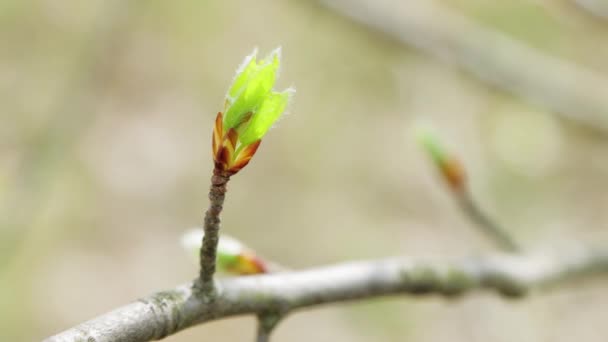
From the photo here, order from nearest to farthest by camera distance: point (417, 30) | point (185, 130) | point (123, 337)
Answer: point (123, 337)
point (417, 30)
point (185, 130)

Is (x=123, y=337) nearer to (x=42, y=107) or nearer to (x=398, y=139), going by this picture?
(x=42, y=107)

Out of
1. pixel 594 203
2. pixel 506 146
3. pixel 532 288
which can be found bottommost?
pixel 532 288

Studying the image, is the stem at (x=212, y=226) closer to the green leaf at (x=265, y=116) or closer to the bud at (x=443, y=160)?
the green leaf at (x=265, y=116)

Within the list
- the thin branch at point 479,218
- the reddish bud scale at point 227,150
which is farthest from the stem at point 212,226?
the thin branch at point 479,218

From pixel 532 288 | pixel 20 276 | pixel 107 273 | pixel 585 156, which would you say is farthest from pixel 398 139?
pixel 532 288

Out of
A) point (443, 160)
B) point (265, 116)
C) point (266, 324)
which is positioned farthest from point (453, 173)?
point (265, 116)

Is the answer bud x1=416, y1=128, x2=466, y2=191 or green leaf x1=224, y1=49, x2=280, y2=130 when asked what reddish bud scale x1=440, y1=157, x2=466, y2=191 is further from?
green leaf x1=224, y1=49, x2=280, y2=130

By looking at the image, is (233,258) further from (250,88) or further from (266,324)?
(250,88)
